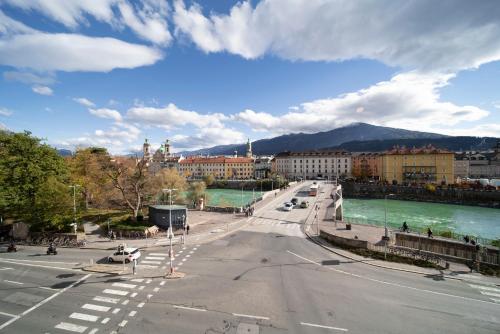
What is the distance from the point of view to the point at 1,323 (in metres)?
15.0

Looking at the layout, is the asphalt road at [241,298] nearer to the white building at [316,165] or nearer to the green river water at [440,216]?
the green river water at [440,216]

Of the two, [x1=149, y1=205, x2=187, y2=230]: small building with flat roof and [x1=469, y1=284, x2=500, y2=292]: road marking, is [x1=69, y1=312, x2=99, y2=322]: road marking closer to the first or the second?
[x1=149, y1=205, x2=187, y2=230]: small building with flat roof

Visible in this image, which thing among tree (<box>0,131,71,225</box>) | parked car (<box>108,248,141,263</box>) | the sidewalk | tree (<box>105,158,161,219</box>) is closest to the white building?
the sidewalk

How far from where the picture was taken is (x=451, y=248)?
2819 centimetres

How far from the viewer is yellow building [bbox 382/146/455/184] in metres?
114

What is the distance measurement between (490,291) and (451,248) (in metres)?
9.54

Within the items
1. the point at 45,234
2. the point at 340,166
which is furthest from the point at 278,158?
the point at 45,234

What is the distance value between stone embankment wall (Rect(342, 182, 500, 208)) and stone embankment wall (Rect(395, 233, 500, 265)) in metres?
72.5

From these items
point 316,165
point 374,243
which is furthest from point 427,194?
point 374,243

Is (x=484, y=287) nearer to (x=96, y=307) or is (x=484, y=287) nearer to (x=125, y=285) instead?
(x=125, y=285)

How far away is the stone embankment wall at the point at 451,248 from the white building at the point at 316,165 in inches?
5038

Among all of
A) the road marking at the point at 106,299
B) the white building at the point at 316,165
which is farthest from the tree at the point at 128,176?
the white building at the point at 316,165

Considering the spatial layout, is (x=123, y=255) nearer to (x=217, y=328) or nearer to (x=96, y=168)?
(x=217, y=328)

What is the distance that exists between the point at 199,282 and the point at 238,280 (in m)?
2.76
